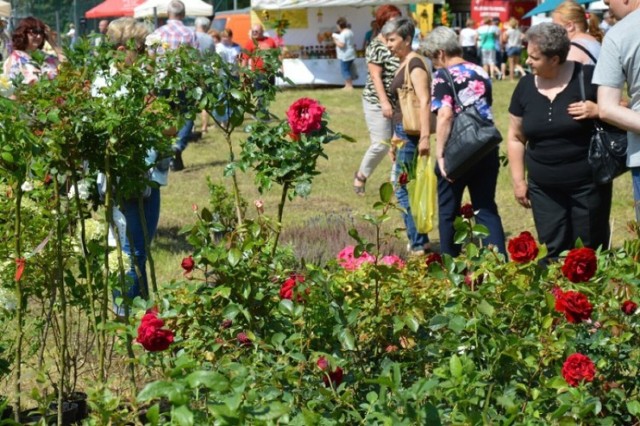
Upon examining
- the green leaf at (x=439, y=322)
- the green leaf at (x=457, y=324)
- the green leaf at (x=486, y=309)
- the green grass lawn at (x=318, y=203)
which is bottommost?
the green grass lawn at (x=318, y=203)

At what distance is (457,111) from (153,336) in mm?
4042

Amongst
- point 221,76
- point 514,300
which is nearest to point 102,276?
point 221,76

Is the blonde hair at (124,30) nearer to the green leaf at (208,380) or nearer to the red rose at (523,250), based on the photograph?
the red rose at (523,250)

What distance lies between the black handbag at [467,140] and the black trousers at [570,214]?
0.52m

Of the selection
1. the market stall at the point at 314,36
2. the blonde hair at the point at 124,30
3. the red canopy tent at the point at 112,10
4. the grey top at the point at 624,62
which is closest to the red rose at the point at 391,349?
→ the grey top at the point at 624,62

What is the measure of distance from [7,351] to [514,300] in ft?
6.08

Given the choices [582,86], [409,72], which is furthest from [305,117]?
[409,72]

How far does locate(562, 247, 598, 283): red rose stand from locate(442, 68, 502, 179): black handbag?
10.4ft

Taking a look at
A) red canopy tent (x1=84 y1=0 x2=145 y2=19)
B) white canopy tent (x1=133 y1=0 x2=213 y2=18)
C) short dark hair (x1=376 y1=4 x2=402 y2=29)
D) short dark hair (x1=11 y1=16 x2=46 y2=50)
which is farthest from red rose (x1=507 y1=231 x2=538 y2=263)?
red canopy tent (x1=84 y1=0 x2=145 y2=19)

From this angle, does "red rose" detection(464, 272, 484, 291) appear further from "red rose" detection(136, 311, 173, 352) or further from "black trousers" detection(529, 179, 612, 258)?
"black trousers" detection(529, 179, 612, 258)

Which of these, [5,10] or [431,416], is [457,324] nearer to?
[431,416]

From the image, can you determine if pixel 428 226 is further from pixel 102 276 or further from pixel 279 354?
pixel 279 354

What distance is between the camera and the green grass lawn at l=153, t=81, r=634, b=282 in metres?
7.86

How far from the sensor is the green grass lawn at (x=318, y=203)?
7855 mm
